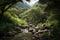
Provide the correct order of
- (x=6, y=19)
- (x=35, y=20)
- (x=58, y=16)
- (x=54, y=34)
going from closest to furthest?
(x=54, y=34) < (x=58, y=16) < (x=6, y=19) < (x=35, y=20)

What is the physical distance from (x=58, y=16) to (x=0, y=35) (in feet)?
13.5

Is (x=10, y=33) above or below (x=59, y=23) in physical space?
above

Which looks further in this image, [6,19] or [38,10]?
[38,10]

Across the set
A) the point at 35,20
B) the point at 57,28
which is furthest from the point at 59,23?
the point at 35,20

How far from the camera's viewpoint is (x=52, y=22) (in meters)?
12.9

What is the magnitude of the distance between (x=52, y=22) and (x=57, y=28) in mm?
1419

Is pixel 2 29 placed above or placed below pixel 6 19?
below

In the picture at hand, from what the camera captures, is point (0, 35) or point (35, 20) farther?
point (35, 20)

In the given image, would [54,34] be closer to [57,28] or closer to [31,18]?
[57,28]

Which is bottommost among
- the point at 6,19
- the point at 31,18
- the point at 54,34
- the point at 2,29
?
the point at 54,34

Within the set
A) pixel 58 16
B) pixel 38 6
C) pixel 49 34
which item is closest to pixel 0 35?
pixel 49 34

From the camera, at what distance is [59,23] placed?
38.9 feet

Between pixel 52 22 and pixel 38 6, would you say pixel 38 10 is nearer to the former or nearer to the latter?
pixel 38 6

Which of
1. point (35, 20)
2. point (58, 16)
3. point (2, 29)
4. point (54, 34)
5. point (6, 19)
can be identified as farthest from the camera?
point (35, 20)
